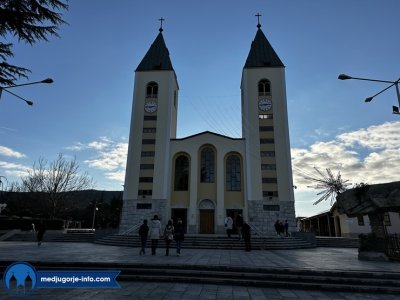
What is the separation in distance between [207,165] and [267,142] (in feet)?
24.4

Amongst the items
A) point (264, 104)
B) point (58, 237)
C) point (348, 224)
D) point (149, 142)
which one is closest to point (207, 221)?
point (149, 142)

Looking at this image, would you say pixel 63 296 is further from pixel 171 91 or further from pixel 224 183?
pixel 171 91

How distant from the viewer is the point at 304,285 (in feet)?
23.0

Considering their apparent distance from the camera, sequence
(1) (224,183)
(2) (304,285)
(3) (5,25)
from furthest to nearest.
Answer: (1) (224,183) → (3) (5,25) → (2) (304,285)

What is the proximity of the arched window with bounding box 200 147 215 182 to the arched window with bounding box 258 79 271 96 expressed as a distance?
9.57 meters

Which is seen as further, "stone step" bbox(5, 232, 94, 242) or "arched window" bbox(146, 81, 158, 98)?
"arched window" bbox(146, 81, 158, 98)

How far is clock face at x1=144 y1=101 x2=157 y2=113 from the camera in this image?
3148cm

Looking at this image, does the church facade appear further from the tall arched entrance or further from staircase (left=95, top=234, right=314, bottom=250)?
staircase (left=95, top=234, right=314, bottom=250)

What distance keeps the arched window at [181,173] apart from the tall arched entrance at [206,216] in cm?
276

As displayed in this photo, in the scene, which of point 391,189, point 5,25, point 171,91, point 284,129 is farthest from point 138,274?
point 171,91

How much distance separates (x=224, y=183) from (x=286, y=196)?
6786 millimetres

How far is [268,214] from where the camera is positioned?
86.9ft

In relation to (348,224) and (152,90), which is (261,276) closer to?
(152,90)

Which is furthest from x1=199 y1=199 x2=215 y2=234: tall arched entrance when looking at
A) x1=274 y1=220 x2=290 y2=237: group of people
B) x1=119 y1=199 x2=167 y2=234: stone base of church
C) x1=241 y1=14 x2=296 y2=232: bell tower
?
x1=274 y1=220 x2=290 y2=237: group of people
